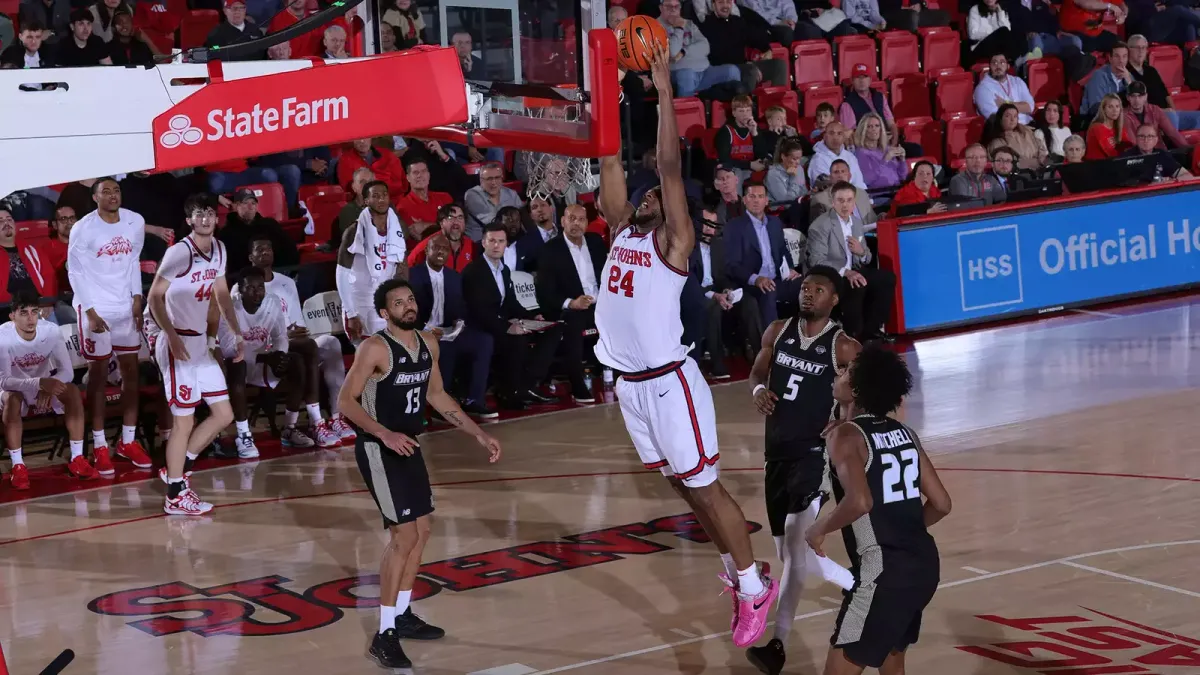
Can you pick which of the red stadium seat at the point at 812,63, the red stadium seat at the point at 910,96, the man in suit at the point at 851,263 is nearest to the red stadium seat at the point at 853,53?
the red stadium seat at the point at 812,63

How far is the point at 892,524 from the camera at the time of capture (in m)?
5.76

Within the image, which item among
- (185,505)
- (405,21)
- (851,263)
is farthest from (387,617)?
(851,263)

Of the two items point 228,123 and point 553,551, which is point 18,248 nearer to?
point 553,551

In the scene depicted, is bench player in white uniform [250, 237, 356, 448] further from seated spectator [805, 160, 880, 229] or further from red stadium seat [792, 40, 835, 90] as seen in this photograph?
red stadium seat [792, 40, 835, 90]

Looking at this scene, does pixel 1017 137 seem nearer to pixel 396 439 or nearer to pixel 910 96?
pixel 910 96

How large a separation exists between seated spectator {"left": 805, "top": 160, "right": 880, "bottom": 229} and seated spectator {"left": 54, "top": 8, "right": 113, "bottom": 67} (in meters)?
6.87

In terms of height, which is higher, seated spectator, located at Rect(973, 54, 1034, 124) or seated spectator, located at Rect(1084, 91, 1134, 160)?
seated spectator, located at Rect(973, 54, 1034, 124)

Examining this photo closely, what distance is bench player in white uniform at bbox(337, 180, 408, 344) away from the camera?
12672 millimetres

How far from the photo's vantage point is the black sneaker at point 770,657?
7.02m

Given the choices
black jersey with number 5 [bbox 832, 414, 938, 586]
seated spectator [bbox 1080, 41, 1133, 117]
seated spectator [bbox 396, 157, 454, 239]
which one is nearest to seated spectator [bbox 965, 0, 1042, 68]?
seated spectator [bbox 1080, 41, 1133, 117]

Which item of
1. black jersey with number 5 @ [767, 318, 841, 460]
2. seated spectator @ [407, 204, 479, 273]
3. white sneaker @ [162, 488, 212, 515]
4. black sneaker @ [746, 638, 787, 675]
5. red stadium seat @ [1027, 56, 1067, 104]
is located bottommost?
black sneaker @ [746, 638, 787, 675]

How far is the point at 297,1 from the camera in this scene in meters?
11.1

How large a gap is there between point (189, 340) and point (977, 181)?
905 cm

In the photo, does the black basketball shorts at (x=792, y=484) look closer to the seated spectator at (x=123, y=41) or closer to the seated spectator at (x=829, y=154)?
the seated spectator at (x=123, y=41)
